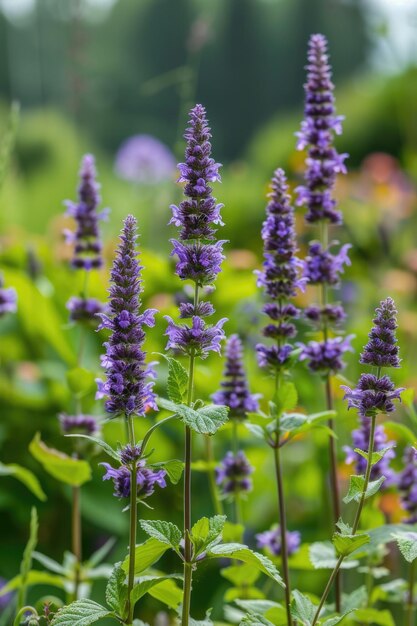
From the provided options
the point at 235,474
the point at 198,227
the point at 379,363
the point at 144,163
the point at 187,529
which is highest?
→ the point at 144,163

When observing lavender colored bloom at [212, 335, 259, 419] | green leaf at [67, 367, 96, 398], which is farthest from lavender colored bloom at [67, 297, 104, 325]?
lavender colored bloom at [212, 335, 259, 419]

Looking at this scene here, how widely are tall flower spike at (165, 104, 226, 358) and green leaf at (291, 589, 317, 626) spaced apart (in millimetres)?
364

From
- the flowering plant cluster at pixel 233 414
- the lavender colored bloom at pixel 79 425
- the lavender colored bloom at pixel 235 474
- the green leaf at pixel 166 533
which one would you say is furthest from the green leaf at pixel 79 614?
the lavender colored bloom at pixel 79 425

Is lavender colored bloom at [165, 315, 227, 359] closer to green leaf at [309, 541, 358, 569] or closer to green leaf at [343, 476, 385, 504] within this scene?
green leaf at [343, 476, 385, 504]

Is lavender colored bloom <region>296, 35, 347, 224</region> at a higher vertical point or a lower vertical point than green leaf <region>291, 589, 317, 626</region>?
higher

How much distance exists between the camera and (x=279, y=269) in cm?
129

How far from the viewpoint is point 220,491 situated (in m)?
1.66

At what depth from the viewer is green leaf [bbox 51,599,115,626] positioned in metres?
1.03

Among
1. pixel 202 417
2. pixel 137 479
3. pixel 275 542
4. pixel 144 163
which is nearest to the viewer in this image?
pixel 202 417

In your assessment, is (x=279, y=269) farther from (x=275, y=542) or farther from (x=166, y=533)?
(x=275, y=542)

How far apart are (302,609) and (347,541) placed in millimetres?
162

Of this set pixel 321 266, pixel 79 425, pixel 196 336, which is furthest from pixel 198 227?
pixel 79 425

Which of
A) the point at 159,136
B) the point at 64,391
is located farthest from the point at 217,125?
the point at 64,391

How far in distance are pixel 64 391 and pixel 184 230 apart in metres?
1.39
